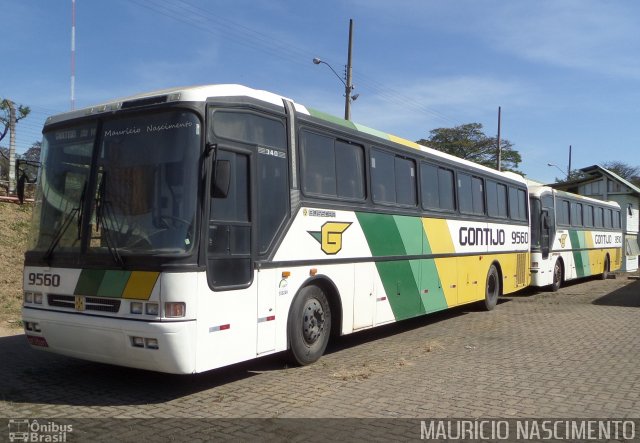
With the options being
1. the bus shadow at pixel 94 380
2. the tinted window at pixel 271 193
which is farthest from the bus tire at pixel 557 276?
the tinted window at pixel 271 193

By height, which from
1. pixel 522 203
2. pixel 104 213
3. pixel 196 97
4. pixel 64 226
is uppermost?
pixel 196 97

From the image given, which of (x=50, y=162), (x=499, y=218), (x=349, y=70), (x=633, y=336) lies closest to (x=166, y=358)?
(x=50, y=162)

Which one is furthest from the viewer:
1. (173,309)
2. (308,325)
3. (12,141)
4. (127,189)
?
(12,141)

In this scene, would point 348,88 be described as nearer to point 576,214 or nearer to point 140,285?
point 576,214

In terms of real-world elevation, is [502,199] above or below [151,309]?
above

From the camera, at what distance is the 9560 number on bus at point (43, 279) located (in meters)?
6.43

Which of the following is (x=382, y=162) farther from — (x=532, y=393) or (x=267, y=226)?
(x=532, y=393)

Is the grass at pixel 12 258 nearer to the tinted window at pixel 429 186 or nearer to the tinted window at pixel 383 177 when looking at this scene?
the tinted window at pixel 383 177

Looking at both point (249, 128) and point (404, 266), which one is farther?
point (404, 266)

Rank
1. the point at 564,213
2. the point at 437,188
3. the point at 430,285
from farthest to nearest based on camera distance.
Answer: the point at 564,213 → the point at 437,188 → the point at 430,285

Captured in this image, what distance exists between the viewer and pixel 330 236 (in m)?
7.98

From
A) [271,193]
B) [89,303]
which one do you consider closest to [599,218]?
[271,193]

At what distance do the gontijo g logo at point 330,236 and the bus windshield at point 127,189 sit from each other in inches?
84.9

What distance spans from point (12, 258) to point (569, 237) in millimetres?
16790
